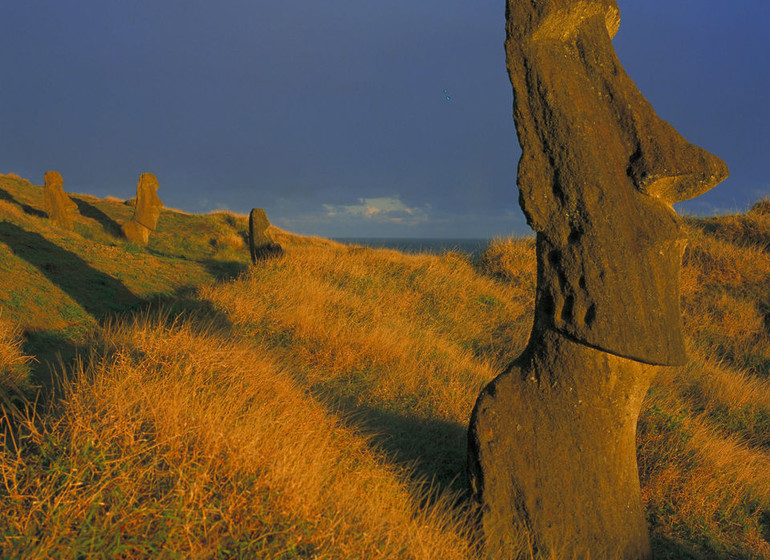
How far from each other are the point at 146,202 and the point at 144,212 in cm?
43

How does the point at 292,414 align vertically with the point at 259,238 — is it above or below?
below

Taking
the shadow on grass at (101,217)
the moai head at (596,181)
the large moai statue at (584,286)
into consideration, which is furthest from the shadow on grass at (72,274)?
the moai head at (596,181)

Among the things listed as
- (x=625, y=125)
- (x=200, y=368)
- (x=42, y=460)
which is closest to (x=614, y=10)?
(x=625, y=125)

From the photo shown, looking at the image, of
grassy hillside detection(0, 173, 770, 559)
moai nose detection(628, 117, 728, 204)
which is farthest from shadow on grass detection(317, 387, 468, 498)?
moai nose detection(628, 117, 728, 204)

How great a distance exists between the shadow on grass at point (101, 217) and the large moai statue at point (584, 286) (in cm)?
2123

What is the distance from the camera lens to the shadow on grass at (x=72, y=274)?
33.1ft

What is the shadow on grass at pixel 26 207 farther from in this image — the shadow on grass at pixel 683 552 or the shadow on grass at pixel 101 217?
the shadow on grass at pixel 683 552

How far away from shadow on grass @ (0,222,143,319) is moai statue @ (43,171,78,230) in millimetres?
6850

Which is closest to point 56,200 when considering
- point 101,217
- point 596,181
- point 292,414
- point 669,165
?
point 101,217

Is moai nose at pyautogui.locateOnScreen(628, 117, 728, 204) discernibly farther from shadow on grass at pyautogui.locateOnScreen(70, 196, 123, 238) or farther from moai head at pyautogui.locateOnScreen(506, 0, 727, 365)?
shadow on grass at pyautogui.locateOnScreen(70, 196, 123, 238)

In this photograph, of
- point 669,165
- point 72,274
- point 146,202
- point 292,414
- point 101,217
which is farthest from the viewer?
point 101,217

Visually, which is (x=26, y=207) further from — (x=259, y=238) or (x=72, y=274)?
(x=259, y=238)

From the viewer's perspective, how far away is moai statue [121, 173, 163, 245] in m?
20.5

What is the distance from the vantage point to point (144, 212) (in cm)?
2080
